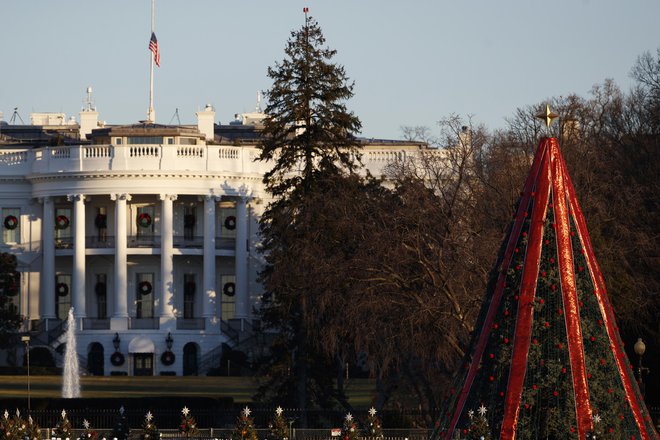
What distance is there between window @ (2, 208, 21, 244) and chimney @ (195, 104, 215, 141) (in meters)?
11.1

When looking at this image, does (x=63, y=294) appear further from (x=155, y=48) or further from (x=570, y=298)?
(x=570, y=298)

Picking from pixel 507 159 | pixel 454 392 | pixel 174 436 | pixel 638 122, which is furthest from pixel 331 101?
pixel 454 392

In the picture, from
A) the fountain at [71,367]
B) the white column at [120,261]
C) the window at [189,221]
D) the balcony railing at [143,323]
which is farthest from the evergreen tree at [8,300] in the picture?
the window at [189,221]

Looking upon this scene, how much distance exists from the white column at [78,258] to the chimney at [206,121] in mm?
9488

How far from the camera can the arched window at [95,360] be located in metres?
90.4

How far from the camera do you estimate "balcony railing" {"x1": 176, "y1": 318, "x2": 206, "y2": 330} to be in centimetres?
9412

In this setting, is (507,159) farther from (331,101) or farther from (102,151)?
(102,151)

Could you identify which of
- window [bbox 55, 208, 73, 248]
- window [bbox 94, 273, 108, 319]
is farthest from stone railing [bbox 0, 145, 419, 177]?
window [bbox 94, 273, 108, 319]

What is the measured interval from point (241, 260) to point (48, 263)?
1000 cm

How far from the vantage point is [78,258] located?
9438 cm

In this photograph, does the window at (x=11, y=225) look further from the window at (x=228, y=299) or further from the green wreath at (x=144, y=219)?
the window at (x=228, y=299)

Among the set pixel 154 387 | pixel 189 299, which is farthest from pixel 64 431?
pixel 189 299

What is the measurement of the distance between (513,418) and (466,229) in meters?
A: 21.9

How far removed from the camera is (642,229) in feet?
191
